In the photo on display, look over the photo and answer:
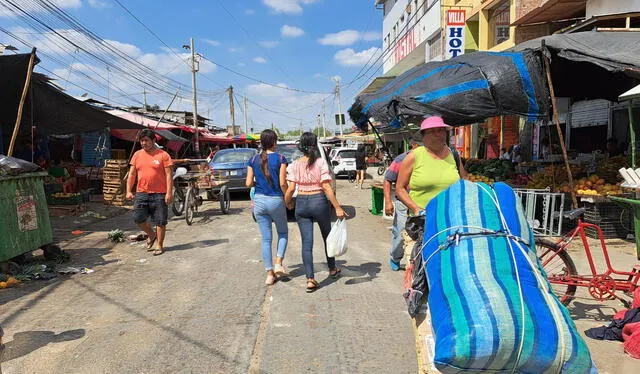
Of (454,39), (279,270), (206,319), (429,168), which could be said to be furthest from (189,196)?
(454,39)

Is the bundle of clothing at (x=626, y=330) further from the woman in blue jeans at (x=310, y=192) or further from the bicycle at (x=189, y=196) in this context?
the bicycle at (x=189, y=196)

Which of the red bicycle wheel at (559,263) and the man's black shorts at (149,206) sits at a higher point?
the man's black shorts at (149,206)

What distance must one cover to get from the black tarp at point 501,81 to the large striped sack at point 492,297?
4699mm

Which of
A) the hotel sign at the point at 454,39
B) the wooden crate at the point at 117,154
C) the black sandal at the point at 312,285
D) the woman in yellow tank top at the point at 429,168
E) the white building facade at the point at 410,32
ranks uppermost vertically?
the white building facade at the point at 410,32

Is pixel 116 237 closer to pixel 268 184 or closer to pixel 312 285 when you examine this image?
pixel 268 184

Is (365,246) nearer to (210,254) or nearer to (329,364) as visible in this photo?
(210,254)

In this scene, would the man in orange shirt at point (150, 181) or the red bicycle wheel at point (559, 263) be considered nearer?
the red bicycle wheel at point (559, 263)

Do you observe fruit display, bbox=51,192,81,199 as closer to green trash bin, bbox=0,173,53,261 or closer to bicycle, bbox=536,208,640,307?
green trash bin, bbox=0,173,53,261

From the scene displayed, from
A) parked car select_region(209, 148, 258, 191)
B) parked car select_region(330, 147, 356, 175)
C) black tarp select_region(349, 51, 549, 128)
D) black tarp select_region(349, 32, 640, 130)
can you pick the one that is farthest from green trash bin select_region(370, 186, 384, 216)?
parked car select_region(330, 147, 356, 175)

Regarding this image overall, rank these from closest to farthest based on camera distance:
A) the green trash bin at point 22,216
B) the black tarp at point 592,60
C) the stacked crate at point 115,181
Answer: the green trash bin at point 22,216
the black tarp at point 592,60
the stacked crate at point 115,181

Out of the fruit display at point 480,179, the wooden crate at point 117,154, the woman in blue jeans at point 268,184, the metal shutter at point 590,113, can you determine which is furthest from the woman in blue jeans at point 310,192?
the wooden crate at point 117,154

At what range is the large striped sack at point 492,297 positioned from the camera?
78.2 inches

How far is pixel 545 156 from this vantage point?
14156mm

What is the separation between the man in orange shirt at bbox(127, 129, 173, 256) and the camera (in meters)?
6.82
